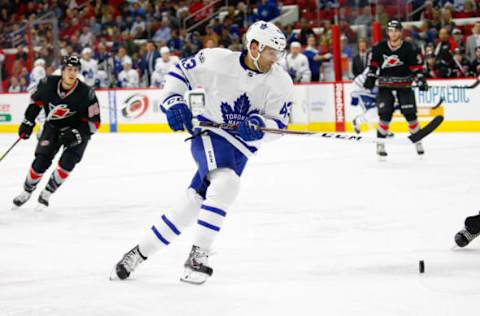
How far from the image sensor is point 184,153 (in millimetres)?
11531

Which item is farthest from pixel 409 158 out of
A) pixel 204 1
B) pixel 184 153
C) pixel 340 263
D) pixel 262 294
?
pixel 204 1

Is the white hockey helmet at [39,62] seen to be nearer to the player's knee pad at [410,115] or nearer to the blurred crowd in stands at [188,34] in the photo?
the blurred crowd in stands at [188,34]

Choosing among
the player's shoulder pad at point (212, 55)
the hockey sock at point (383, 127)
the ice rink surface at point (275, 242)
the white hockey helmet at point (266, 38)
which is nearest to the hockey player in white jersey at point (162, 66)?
the ice rink surface at point (275, 242)

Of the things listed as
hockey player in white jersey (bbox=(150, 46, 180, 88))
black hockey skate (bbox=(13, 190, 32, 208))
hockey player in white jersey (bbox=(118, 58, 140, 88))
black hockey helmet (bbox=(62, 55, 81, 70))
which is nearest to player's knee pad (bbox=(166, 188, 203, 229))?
black hockey helmet (bbox=(62, 55, 81, 70))

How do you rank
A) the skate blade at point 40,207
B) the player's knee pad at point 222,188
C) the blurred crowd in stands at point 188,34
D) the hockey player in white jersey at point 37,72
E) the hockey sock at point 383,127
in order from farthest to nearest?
1. the hockey player in white jersey at point 37,72
2. the blurred crowd in stands at point 188,34
3. the hockey sock at point 383,127
4. the skate blade at point 40,207
5. the player's knee pad at point 222,188

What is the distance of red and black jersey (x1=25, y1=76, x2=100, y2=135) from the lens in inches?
278

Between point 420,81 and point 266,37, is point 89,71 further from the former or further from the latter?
point 266,37

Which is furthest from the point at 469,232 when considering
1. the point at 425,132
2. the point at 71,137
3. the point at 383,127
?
the point at 383,127

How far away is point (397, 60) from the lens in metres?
9.77

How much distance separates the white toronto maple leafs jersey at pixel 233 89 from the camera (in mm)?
4500

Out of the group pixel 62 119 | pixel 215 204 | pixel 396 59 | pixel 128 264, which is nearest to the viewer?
pixel 215 204

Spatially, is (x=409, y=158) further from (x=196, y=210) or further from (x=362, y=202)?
(x=196, y=210)

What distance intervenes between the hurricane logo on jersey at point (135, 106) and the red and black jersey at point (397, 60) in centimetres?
→ 626

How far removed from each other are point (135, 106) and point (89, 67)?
1346mm
